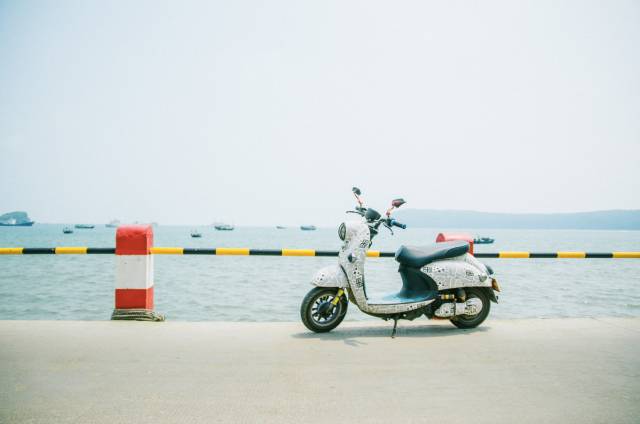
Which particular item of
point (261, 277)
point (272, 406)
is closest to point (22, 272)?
point (261, 277)

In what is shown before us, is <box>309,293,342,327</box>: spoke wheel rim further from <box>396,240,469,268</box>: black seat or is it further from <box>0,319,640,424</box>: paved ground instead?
<box>396,240,469,268</box>: black seat

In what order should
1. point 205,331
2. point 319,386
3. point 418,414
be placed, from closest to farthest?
point 418,414 → point 319,386 → point 205,331

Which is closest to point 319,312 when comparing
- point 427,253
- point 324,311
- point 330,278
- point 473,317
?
point 324,311

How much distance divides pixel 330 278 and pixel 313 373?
5.64 ft

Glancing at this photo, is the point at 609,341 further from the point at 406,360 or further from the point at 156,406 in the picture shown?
the point at 156,406

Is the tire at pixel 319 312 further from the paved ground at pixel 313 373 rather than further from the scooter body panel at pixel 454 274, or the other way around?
the scooter body panel at pixel 454 274

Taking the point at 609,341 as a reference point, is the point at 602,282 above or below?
below

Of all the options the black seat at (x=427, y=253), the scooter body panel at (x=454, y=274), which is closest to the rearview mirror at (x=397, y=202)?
the black seat at (x=427, y=253)

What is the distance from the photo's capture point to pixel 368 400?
3.68 meters

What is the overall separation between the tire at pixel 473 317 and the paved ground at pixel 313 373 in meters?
0.21

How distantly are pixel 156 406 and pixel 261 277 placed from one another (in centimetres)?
3371

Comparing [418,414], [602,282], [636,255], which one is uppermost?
[636,255]

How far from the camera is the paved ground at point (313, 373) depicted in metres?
3.43

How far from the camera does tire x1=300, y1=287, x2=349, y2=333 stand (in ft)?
19.6
